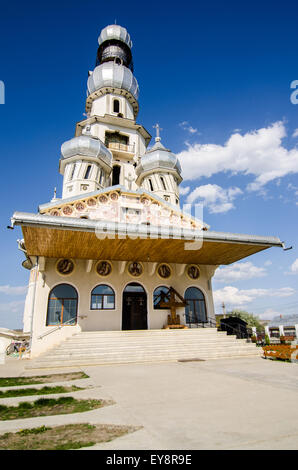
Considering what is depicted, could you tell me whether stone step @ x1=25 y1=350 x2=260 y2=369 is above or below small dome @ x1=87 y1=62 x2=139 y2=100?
below

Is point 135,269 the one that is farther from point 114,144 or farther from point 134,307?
point 114,144

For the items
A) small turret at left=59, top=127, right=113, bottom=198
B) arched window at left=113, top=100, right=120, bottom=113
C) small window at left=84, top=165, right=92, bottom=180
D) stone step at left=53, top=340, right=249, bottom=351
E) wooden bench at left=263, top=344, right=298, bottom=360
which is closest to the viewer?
wooden bench at left=263, top=344, right=298, bottom=360

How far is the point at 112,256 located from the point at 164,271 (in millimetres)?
3581

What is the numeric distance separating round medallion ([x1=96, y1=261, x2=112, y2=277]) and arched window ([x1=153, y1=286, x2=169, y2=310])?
290 cm

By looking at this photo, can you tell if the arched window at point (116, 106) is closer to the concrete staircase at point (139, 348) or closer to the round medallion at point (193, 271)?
the round medallion at point (193, 271)

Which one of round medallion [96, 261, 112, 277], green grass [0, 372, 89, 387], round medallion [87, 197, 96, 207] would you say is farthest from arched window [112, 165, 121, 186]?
green grass [0, 372, 89, 387]

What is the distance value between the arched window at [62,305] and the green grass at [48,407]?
9548 millimetres

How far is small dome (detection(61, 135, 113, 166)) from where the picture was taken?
69.1ft

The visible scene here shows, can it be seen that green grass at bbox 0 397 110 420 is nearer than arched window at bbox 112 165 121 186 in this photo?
Yes

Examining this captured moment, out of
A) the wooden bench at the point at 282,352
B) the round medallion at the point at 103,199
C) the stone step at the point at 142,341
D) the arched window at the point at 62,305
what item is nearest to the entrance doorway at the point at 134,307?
the arched window at the point at 62,305

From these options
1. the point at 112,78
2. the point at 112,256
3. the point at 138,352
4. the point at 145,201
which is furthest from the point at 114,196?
the point at 112,78

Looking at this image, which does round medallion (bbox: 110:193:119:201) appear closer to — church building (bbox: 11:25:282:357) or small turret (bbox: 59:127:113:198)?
church building (bbox: 11:25:282:357)

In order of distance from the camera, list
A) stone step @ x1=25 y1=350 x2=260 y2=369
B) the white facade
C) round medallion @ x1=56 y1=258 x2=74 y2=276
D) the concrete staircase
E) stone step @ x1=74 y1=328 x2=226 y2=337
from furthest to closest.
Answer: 1. round medallion @ x1=56 y1=258 x2=74 y2=276
2. the white facade
3. stone step @ x1=74 y1=328 x2=226 y2=337
4. the concrete staircase
5. stone step @ x1=25 y1=350 x2=260 y2=369

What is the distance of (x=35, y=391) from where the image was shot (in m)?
5.51
